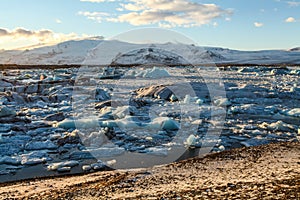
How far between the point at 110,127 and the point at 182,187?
6.13 m

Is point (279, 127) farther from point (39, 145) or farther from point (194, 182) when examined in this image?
point (39, 145)

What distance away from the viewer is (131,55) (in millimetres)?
113250

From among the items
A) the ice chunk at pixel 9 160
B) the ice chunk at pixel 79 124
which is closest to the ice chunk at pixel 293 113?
the ice chunk at pixel 79 124

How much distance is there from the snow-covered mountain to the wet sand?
91850mm

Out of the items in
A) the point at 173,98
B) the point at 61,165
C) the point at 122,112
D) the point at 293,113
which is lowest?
the point at 61,165

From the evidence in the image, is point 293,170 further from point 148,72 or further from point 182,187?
point 148,72

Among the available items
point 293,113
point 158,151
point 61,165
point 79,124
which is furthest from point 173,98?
point 61,165

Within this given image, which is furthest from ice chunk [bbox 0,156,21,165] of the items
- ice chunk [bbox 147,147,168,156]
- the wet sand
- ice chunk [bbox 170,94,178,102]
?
ice chunk [bbox 170,94,178,102]

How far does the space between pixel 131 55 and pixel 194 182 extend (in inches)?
4265

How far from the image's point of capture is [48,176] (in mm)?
7887

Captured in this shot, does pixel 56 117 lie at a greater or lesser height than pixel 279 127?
greater

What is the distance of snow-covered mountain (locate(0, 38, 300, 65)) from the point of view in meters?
106

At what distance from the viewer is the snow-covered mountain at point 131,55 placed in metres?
106

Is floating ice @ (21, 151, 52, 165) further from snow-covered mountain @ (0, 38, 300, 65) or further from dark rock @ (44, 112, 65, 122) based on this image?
snow-covered mountain @ (0, 38, 300, 65)
